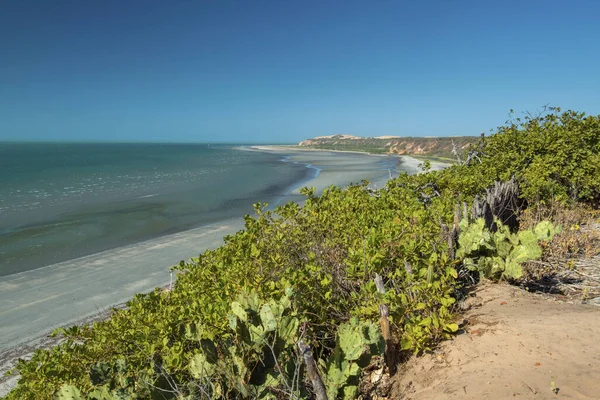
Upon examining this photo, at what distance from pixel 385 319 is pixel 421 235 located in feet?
4.88

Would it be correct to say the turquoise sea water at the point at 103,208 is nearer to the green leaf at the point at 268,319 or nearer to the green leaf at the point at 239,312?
the green leaf at the point at 239,312

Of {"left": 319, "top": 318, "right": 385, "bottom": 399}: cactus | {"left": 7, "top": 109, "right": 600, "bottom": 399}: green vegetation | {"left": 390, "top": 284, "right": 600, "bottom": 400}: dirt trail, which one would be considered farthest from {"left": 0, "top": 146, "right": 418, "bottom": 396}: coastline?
{"left": 390, "top": 284, "right": 600, "bottom": 400}: dirt trail

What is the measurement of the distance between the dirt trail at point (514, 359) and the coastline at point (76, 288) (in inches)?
301

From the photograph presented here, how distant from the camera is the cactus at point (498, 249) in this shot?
4.98 meters

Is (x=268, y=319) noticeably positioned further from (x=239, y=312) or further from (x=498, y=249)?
(x=498, y=249)

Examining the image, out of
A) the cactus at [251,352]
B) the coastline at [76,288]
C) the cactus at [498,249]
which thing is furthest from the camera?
the coastline at [76,288]

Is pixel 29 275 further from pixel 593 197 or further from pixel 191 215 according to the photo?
pixel 593 197

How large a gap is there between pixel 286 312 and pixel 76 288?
10.6m

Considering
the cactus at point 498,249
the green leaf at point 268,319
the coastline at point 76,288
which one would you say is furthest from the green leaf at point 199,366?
the coastline at point 76,288

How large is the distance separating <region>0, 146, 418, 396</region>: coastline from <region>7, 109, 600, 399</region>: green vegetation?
203 inches

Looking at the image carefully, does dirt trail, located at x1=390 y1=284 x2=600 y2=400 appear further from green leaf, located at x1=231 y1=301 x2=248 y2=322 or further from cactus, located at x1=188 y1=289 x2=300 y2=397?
green leaf, located at x1=231 y1=301 x2=248 y2=322

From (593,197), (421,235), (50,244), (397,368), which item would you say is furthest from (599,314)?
(50,244)

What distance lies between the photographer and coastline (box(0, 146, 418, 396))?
8805 millimetres

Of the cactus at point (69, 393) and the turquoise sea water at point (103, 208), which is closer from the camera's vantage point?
the cactus at point (69, 393)
